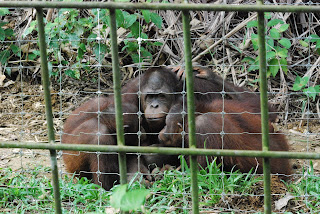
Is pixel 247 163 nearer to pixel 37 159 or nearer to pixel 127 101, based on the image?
pixel 127 101

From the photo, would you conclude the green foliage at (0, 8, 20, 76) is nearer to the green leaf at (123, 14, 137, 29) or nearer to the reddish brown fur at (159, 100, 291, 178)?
the green leaf at (123, 14, 137, 29)

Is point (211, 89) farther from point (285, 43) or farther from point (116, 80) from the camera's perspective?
point (116, 80)

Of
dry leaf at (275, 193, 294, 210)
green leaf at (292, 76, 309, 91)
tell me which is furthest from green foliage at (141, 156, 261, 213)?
green leaf at (292, 76, 309, 91)

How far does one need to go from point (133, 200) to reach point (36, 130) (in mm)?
3285

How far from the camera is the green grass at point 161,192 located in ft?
10.8

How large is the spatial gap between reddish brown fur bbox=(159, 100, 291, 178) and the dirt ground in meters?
0.20

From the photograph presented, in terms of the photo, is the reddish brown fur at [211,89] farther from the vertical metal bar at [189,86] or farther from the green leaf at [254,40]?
the vertical metal bar at [189,86]

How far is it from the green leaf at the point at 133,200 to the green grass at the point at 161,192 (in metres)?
1.00

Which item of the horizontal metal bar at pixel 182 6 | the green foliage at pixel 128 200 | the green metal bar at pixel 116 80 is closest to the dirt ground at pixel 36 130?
the green metal bar at pixel 116 80

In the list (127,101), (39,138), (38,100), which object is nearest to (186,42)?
(127,101)

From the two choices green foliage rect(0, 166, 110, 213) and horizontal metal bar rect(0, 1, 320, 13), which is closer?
horizontal metal bar rect(0, 1, 320, 13)

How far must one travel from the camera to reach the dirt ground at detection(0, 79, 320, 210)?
423 centimetres

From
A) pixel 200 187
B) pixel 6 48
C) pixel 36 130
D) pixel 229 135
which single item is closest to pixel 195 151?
pixel 200 187

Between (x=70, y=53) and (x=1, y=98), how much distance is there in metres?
0.93
